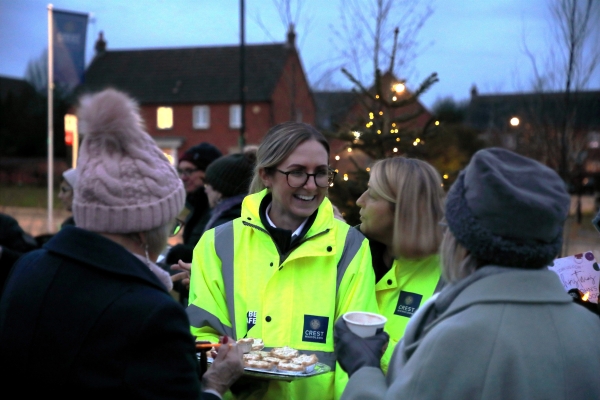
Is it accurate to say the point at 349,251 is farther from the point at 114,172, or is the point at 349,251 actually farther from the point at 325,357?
the point at 114,172

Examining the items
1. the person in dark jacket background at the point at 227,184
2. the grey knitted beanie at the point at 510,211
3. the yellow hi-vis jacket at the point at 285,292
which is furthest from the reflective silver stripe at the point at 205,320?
the person in dark jacket background at the point at 227,184

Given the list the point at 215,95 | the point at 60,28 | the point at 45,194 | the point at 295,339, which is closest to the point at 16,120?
the point at 215,95

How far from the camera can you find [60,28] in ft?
59.3

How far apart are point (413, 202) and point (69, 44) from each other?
674 inches

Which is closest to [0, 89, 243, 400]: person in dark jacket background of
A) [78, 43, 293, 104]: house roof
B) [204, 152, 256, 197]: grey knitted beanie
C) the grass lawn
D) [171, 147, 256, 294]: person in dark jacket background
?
[171, 147, 256, 294]: person in dark jacket background

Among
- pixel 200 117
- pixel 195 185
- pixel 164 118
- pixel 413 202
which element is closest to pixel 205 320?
pixel 413 202

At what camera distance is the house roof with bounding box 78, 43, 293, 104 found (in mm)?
41406

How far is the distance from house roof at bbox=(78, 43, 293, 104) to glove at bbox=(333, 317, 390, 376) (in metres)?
37.6

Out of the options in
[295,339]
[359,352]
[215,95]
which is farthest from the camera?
[215,95]

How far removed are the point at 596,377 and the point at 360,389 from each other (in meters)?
0.75

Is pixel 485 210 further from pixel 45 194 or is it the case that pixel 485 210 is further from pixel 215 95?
pixel 215 95

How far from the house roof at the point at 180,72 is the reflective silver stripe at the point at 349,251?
120ft

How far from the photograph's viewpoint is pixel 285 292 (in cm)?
305

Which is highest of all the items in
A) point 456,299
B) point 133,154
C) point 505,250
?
point 133,154
